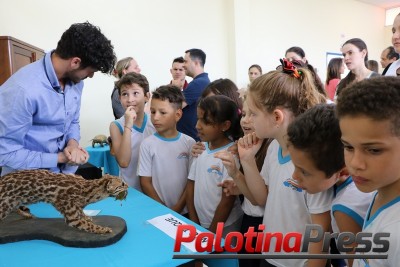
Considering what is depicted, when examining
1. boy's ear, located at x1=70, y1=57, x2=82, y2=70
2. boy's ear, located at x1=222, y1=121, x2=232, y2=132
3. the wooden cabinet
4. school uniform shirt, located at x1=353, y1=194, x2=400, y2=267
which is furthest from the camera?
the wooden cabinet

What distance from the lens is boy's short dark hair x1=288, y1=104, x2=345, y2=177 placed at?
0.91 meters

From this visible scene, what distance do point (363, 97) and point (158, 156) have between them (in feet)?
4.38

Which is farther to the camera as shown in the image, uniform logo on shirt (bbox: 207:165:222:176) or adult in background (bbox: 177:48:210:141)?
adult in background (bbox: 177:48:210:141)

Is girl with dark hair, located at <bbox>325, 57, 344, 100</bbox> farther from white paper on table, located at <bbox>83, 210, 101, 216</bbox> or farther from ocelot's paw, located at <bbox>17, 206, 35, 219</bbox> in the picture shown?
ocelot's paw, located at <bbox>17, 206, 35, 219</bbox>

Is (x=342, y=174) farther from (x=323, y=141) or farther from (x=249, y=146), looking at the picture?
(x=249, y=146)

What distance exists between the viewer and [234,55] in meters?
5.65

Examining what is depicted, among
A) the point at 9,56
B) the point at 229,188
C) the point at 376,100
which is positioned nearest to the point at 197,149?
the point at 229,188

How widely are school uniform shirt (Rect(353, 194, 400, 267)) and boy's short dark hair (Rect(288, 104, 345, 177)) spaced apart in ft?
0.55

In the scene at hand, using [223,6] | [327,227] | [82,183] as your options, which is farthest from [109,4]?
[327,227]

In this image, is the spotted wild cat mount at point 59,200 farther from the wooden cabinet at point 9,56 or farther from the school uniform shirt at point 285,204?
the wooden cabinet at point 9,56

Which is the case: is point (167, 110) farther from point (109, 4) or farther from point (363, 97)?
point (109, 4)

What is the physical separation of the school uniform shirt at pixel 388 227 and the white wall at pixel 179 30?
13.8 ft

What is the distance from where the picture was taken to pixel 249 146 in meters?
1.42

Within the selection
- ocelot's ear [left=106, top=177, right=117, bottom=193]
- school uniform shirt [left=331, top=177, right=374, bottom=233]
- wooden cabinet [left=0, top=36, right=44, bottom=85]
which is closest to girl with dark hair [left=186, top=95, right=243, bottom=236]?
ocelot's ear [left=106, top=177, right=117, bottom=193]
